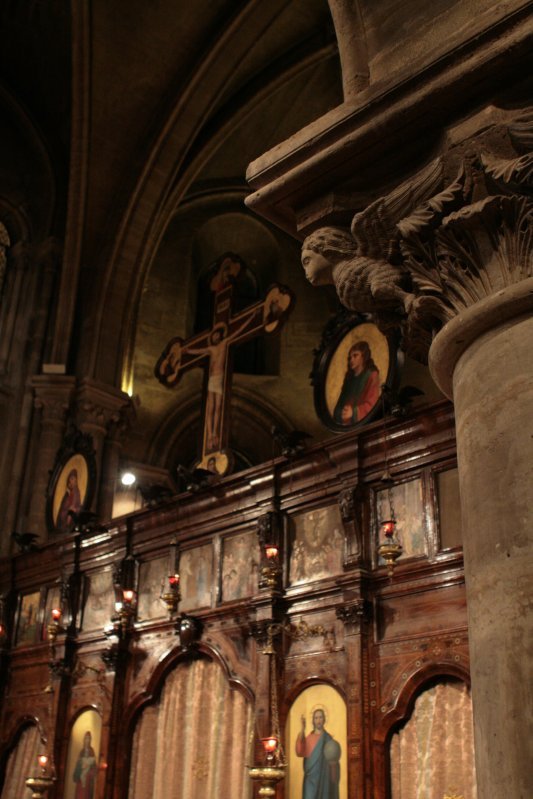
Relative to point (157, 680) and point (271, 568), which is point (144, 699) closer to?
point (157, 680)

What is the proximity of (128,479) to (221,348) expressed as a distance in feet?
18.0

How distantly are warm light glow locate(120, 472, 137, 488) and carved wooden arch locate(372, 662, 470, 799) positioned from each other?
362 inches

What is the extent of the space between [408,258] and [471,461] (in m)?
Result: 0.84

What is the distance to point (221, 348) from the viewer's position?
36.0ft

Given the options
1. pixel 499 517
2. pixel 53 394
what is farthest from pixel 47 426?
pixel 499 517

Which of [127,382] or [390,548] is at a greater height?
[127,382]

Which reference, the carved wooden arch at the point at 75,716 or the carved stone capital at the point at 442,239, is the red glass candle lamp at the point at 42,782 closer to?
the carved wooden arch at the point at 75,716

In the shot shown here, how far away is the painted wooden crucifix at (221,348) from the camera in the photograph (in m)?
10.3

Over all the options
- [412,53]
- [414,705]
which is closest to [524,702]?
[412,53]

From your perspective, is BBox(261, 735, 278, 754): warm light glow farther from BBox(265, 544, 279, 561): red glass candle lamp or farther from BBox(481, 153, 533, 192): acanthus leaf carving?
BBox(481, 153, 533, 192): acanthus leaf carving

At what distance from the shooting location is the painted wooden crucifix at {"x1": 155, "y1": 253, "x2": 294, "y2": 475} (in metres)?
10.3

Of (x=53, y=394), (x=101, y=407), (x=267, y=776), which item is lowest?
(x=267, y=776)

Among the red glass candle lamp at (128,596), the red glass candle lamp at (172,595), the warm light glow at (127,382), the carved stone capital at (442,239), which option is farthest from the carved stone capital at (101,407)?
the carved stone capital at (442,239)

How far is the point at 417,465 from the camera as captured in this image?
7758mm
